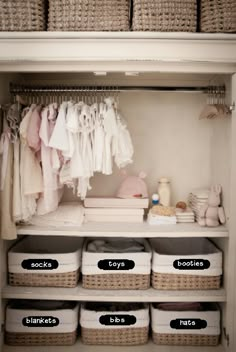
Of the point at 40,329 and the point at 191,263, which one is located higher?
the point at 191,263

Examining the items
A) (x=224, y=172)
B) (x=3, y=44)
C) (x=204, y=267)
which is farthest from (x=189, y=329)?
(x=3, y=44)

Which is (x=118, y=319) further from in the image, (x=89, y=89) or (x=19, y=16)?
(x=19, y=16)

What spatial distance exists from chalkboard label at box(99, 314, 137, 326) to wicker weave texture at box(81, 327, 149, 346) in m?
0.05

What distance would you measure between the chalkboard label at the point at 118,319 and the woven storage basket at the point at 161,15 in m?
1.68

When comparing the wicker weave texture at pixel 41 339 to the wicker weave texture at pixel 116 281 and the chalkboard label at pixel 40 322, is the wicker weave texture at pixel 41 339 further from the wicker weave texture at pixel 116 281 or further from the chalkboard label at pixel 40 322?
the wicker weave texture at pixel 116 281

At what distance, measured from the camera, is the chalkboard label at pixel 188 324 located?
7.35ft

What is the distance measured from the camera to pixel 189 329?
225 centimetres

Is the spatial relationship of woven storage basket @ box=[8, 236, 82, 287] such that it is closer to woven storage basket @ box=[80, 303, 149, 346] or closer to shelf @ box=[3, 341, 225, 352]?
woven storage basket @ box=[80, 303, 149, 346]

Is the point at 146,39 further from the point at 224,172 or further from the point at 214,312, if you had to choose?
the point at 214,312

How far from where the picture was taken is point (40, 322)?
7.37 feet

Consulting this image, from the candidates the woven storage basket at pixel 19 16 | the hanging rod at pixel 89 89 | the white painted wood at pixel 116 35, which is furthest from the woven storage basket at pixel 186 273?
the woven storage basket at pixel 19 16

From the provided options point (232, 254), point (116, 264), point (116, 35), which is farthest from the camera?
point (116, 264)

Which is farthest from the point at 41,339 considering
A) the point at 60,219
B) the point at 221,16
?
the point at 221,16

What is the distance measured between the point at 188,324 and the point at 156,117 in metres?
1.38
